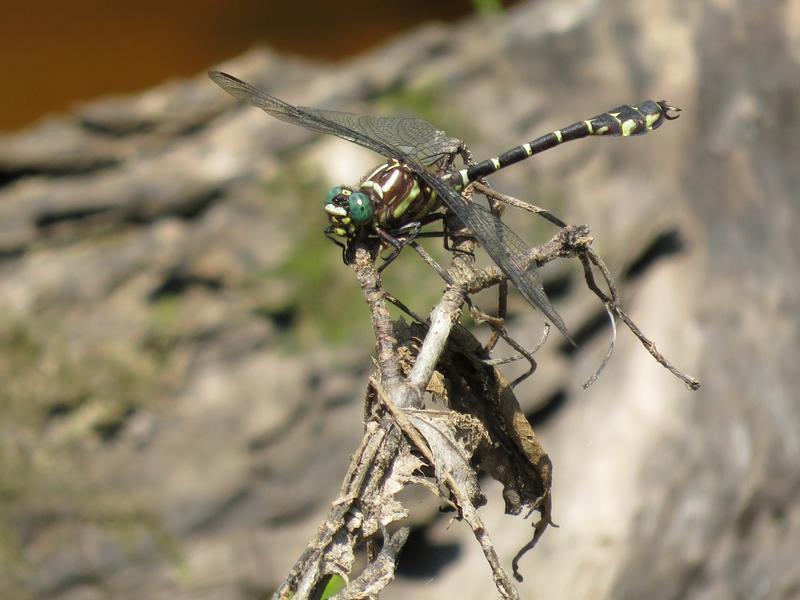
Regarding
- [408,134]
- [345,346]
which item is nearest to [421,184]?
[408,134]

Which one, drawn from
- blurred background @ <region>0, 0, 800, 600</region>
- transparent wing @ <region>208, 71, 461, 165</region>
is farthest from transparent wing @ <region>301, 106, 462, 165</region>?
blurred background @ <region>0, 0, 800, 600</region>

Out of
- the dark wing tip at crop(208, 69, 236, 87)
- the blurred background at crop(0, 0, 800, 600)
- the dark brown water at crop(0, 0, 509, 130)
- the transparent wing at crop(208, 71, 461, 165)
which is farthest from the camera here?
the dark brown water at crop(0, 0, 509, 130)

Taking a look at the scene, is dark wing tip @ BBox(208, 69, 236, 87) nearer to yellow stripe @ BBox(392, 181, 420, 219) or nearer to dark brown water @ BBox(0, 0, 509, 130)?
yellow stripe @ BBox(392, 181, 420, 219)

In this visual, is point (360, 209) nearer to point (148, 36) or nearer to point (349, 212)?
point (349, 212)

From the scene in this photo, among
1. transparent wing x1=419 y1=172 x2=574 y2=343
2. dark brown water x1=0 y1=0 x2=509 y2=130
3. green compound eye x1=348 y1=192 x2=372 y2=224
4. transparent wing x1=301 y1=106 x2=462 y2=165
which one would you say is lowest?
transparent wing x1=419 y1=172 x2=574 y2=343

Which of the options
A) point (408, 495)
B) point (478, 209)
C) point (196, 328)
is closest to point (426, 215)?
point (478, 209)

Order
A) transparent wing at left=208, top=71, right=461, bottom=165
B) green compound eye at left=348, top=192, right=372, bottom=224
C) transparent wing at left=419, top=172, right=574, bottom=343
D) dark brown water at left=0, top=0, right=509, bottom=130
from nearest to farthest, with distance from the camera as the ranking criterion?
transparent wing at left=419, top=172, right=574, bottom=343 → green compound eye at left=348, top=192, right=372, bottom=224 → transparent wing at left=208, top=71, right=461, bottom=165 → dark brown water at left=0, top=0, right=509, bottom=130
